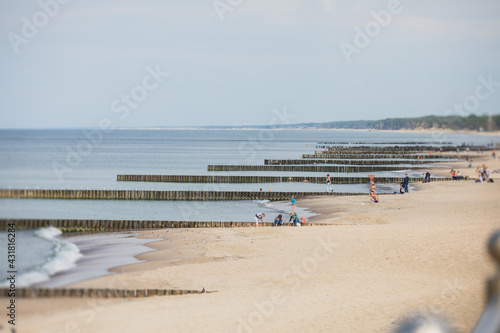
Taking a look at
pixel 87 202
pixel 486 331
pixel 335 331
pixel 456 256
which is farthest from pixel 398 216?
pixel 486 331

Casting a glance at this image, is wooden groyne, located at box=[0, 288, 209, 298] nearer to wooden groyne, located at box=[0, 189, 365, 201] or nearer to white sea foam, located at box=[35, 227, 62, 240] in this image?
white sea foam, located at box=[35, 227, 62, 240]

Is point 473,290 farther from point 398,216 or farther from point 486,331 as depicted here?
point 398,216

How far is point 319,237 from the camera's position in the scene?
26.8 metres

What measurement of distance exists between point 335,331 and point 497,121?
843 centimetres

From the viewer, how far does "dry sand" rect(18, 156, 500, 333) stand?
14.5 m

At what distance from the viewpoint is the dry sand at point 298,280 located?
1448 cm

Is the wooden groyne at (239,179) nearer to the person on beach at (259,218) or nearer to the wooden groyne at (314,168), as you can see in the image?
the wooden groyne at (314,168)

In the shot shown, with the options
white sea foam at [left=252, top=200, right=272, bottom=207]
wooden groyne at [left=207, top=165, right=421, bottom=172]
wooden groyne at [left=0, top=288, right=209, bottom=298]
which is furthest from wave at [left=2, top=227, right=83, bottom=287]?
wooden groyne at [left=207, top=165, right=421, bottom=172]
